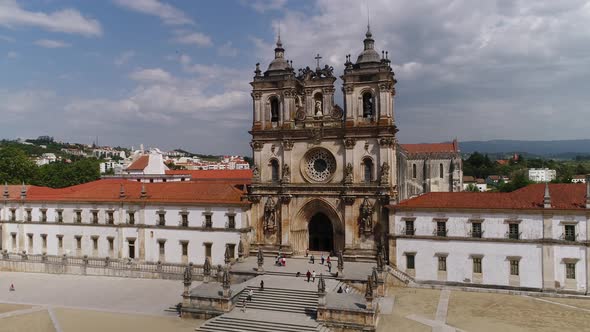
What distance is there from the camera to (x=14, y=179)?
7688cm

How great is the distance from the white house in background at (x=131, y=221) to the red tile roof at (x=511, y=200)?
17510mm

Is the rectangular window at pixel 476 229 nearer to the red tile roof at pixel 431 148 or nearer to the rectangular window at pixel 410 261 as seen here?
the rectangular window at pixel 410 261

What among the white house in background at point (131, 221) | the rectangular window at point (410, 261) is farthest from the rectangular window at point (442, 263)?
the white house in background at point (131, 221)

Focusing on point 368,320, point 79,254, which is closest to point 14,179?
point 79,254

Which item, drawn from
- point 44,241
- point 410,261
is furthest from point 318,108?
point 44,241

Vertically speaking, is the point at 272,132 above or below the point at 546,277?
above

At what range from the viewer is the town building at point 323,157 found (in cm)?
4178

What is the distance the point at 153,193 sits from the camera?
4919 cm

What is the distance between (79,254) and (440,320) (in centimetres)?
3797

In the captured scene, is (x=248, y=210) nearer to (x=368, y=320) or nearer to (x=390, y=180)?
(x=390, y=180)

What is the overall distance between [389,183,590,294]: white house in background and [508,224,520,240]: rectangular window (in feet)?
0.24

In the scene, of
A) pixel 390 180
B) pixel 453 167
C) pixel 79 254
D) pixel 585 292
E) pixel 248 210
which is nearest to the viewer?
pixel 585 292

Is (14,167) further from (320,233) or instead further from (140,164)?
(320,233)

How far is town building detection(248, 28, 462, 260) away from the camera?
137 ft
